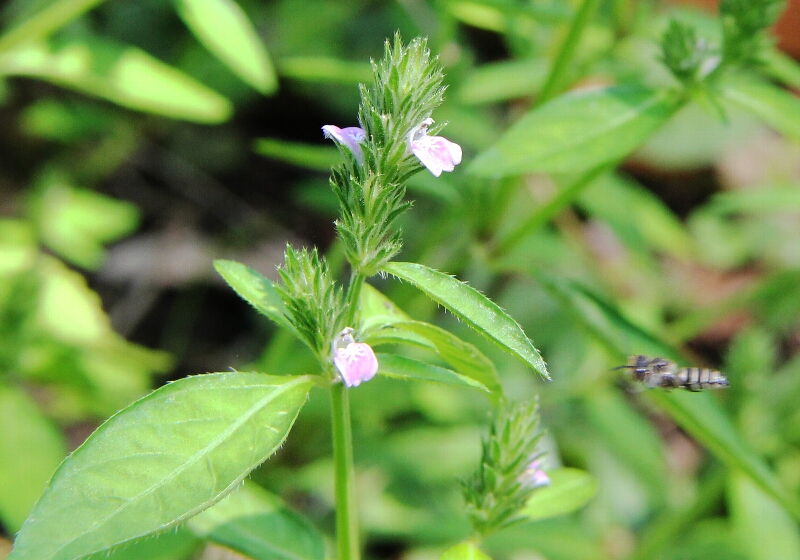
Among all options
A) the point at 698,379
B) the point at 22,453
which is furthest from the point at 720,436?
the point at 22,453

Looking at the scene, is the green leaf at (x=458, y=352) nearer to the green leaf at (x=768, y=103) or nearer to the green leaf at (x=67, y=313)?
the green leaf at (x=768, y=103)

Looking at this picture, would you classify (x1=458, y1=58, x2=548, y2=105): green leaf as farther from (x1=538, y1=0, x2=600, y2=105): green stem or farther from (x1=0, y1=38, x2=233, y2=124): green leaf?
(x1=0, y1=38, x2=233, y2=124): green leaf

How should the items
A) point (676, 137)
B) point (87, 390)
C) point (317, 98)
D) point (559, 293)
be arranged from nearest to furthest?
1. point (559, 293)
2. point (87, 390)
3. point (317, 98)
4. point (676, 137)

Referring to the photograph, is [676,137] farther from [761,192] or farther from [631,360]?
[631,360]

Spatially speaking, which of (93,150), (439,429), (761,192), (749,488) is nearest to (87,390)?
(439,429)

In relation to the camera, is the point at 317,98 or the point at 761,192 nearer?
the point at 761,192

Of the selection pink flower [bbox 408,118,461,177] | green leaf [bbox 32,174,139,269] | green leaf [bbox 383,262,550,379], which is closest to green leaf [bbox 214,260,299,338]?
green leaf [bbox 383,262,550,379]

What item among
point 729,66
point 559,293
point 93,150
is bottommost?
point 559,293

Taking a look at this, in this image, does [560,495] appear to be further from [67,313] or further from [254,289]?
[67,313]
